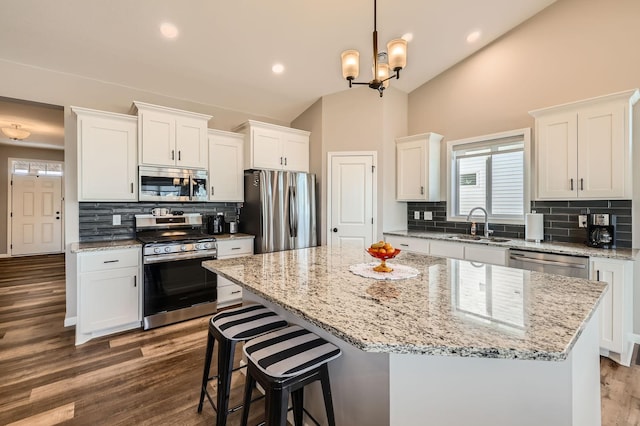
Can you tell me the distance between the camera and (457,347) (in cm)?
86

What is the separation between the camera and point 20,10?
8.14ft

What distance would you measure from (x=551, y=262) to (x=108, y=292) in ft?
13.8

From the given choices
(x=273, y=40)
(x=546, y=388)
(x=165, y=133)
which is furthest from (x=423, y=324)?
(x=165, y=133)

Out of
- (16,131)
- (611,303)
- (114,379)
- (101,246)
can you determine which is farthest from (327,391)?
(16,131)

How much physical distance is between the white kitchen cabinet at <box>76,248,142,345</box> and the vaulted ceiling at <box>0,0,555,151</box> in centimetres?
200

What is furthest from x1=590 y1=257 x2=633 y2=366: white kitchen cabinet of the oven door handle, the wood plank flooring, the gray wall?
the gray wall

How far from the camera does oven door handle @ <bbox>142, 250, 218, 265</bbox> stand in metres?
3.12

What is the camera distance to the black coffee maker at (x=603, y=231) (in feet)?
9.12

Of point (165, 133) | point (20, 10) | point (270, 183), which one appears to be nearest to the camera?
point (20, 10)

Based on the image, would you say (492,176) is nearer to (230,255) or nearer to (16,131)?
(230,255)

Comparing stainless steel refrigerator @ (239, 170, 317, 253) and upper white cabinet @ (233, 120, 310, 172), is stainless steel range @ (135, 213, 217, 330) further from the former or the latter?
upper white cabinet @ (233, 120, 310, 172)

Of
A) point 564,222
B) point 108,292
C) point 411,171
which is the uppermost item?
point 411,171

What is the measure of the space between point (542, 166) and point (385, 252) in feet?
8.01

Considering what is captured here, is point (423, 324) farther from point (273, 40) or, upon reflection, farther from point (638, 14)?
point (638, 14)
